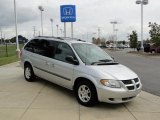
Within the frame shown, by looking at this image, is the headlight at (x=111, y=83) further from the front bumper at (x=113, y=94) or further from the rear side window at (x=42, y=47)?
the rear side window at (x=42, y=47)

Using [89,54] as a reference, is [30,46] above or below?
above

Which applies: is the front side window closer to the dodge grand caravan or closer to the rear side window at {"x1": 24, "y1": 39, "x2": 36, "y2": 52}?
the dodge grand caravan

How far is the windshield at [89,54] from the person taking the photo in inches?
307

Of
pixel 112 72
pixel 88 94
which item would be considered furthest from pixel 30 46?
pixel 112 72

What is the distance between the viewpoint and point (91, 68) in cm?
723

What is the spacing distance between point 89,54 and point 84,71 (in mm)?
991

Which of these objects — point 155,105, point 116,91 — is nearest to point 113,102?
point 116,91

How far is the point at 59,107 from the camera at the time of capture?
Result: 278 inches

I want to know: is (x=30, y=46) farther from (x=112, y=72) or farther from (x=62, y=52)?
(x=112, y=72)

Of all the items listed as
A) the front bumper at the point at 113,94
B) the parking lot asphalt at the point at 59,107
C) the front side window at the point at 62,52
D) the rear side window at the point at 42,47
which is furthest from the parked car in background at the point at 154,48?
the front bumper at the point at 113,94

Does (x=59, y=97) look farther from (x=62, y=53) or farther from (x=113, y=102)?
(x=113, y=102)

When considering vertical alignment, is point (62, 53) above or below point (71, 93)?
above

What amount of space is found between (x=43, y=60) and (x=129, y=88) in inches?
131

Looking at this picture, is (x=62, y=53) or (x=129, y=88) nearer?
(x=129, y=88)
